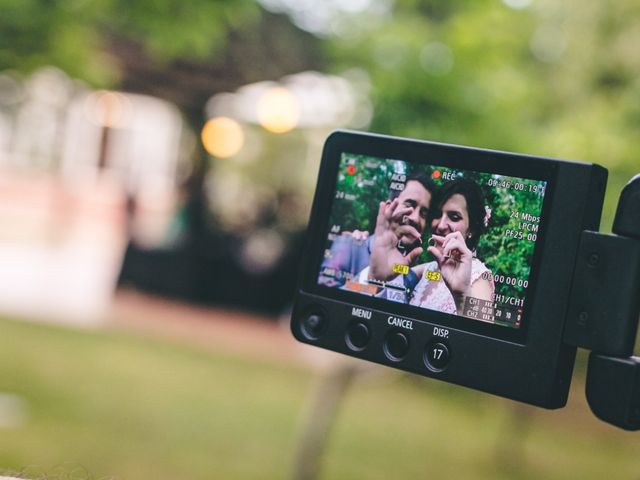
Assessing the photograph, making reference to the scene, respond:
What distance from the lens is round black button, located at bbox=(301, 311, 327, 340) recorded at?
1534mm

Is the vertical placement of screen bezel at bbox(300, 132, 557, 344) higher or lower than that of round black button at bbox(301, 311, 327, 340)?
higher

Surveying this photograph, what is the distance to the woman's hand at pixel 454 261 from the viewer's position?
1421mm

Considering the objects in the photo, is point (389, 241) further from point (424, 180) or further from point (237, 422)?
point (237, 422)

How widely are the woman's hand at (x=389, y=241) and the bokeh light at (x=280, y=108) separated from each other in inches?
319

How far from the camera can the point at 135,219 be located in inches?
487

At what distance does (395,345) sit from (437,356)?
0.24 feet

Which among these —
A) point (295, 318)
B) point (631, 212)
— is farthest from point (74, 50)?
point (631, 212)

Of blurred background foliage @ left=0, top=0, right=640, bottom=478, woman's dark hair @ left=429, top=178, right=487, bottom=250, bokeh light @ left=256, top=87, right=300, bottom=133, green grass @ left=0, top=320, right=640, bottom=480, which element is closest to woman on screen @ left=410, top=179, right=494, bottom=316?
woman's dark hair @ left=429, top=178, right=487, bottom=250

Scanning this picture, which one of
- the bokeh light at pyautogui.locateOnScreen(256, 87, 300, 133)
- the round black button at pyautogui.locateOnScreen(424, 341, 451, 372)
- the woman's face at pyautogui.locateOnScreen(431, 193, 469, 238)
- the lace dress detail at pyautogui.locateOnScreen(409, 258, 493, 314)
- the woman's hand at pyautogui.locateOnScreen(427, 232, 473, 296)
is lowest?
the round black button at pyautogui.locateOnScreen(424, 341, 451, 372)

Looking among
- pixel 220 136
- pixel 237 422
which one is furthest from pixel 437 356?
pixel 220 136

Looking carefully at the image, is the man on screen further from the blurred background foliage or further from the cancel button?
the blurred background foliage

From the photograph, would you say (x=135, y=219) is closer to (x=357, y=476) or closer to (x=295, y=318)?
(x=357, y=476)

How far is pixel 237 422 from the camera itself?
21.4 feet

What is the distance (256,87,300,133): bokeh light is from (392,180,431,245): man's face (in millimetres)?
8127
